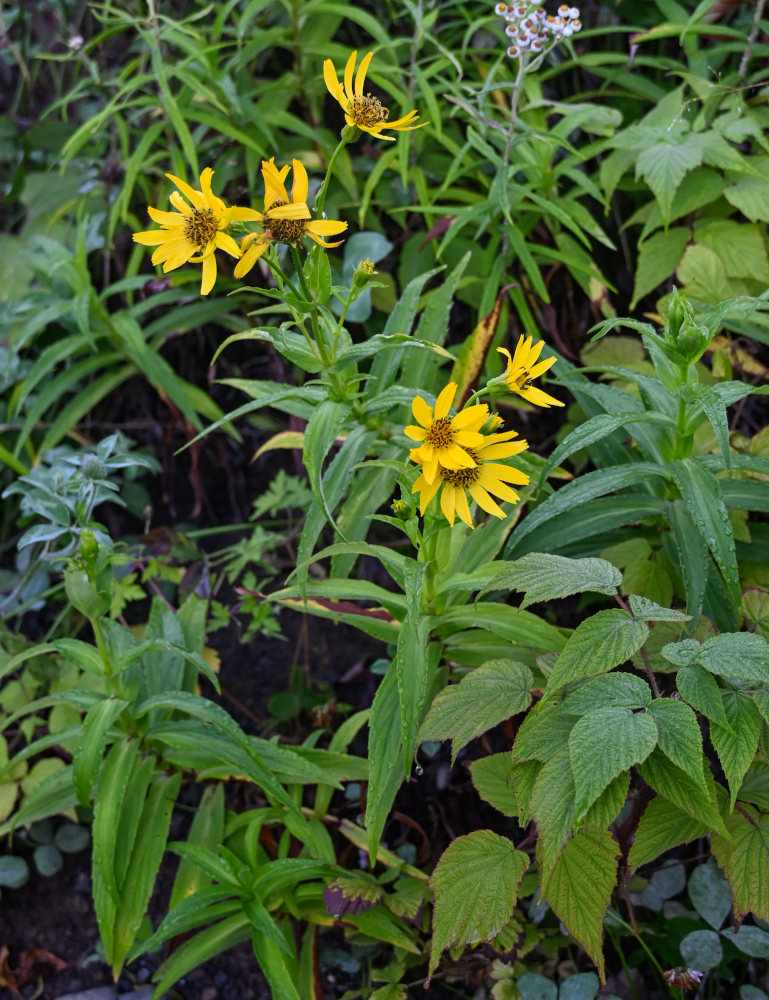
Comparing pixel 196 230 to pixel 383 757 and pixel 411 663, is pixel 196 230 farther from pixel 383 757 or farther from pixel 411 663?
pixel 383 757

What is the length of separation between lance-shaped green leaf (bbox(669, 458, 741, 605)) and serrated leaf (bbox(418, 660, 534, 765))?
0.34 metres

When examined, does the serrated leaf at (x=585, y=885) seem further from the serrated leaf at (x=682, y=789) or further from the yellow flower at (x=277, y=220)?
the yellow flower at (x=277, y=220)

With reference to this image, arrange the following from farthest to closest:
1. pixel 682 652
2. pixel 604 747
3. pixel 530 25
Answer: pixel 530 25
pixel 682 652
pixel 604 747

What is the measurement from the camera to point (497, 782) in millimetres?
1298

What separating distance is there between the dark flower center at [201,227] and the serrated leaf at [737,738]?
90cm

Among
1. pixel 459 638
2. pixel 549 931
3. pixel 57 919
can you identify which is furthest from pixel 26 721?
pixel 549 931

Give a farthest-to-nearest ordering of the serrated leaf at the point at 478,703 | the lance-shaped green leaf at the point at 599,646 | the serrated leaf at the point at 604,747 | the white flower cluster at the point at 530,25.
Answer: the white flower cluster at the point at 530,25 < the serrated leaf at the point at 478,703 < the lance-shaped green leaf at the point at 599,646 < the serrated leaf at the point at 604,747

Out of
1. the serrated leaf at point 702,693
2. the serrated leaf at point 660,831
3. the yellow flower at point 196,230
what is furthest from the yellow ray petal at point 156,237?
the serrated leaf at point 660,831

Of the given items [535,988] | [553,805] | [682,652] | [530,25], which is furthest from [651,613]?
[530,25]

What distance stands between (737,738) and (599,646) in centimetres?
19

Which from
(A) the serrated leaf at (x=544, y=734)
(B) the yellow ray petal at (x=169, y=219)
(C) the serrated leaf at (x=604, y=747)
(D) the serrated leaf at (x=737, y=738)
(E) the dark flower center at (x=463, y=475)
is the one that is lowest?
(A) the serrated leaf at (x=544, y=734)

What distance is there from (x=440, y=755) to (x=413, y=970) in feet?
1.26

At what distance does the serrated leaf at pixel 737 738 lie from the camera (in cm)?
102

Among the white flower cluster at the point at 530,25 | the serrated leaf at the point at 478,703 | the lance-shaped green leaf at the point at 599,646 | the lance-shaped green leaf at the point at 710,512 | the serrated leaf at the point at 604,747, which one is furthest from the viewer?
the white flower cluster at the point at 530,25
